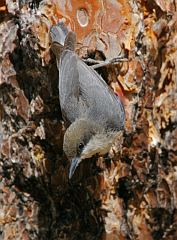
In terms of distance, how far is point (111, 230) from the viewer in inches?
183

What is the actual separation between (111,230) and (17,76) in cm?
97

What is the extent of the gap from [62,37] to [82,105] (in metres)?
0.41

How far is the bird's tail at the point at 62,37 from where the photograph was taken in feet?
14.0

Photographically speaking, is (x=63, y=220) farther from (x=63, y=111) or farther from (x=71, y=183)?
(x=63, y=111)

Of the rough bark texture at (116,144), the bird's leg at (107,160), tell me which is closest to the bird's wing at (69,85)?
the rough bark texture at (116,144)

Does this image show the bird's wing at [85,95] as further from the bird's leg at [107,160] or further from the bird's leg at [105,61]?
the bird's leg at [107,160]

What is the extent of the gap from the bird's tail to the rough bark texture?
0.07 m

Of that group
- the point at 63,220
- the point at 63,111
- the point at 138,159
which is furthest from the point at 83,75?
the point at 63,220

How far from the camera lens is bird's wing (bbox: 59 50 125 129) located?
4324mm

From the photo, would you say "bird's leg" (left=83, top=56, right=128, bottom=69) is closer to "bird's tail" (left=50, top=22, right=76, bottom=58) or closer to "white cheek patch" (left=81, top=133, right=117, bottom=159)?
"bird's tail" (left=50, top=22, right=76, bottom=58)

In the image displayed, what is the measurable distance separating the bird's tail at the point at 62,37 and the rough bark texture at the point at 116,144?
2.7 inches

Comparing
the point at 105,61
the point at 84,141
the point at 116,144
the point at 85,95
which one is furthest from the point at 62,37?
the point at 116,144

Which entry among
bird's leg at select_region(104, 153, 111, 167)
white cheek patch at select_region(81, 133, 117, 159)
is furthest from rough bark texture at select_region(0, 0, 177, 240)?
white cheek patch at select_region(81, 133, 117, 159)

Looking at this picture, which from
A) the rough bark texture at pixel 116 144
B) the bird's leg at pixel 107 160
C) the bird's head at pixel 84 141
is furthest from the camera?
the bird's leg at pixel 107 160
